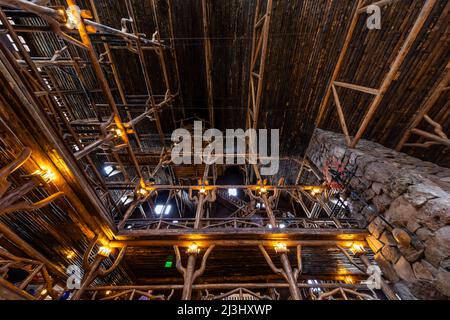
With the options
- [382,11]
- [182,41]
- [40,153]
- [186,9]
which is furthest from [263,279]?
[186,9]

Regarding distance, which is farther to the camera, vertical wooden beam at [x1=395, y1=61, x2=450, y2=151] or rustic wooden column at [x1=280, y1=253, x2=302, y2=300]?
vertical wooden beam at [x1=395, y1=61, x2=450, y2=151]

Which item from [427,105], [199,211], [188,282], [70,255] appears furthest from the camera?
[199,211]

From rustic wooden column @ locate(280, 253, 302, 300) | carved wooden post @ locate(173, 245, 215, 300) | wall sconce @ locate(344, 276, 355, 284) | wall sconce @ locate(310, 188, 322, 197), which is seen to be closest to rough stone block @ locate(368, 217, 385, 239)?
wall sconce @ locate(310, 188, 322, 197)

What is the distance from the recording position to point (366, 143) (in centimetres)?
650

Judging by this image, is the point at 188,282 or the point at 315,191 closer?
the point at 188,282

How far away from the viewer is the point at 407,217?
387 centimetres

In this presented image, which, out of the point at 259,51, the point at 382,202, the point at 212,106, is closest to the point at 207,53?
the point at 259,51

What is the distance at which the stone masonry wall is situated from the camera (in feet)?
10.6

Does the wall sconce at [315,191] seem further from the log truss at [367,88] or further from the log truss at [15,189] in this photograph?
the log truss at [15,189]

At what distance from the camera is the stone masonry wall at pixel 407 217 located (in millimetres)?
3227

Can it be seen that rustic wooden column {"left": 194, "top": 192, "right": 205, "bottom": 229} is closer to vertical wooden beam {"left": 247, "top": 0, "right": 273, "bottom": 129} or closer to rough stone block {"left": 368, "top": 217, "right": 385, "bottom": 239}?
vertical wooden beam {"left": 247, "top": 0, "right": 273, "bottom": 129}

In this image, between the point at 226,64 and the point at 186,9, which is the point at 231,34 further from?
the point at 186,9

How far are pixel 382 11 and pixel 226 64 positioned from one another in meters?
6.58

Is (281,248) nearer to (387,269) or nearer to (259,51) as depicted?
(387,269)
